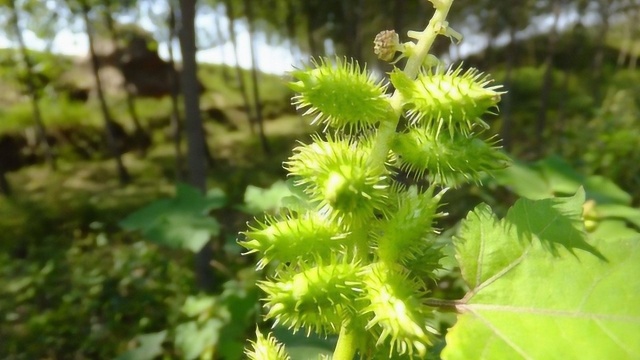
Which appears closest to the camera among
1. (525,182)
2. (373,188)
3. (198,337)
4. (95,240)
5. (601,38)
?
(373,188)

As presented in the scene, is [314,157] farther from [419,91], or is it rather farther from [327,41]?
[327,41]

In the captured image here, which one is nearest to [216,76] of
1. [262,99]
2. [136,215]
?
[262,99]

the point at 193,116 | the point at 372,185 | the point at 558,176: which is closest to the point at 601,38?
the point at 193,116

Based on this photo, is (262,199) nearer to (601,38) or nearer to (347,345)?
(347,345)

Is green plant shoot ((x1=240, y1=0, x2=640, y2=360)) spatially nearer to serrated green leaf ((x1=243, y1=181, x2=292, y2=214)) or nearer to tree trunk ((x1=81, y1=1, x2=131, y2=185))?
serrated green leaf ((x1=243, y1=181, x2=292, y2=214))

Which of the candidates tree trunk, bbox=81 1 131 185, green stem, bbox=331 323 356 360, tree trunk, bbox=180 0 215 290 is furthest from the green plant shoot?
tree trunk, bbox=81 1 131 185

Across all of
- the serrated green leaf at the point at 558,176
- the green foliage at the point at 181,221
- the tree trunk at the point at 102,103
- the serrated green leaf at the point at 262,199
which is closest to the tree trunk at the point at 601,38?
the tree trunk at the point at 102,103

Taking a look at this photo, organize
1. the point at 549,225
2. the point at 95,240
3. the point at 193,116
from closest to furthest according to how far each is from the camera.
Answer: the point at 549,225 → the point at 193,116 → the point at 95,240

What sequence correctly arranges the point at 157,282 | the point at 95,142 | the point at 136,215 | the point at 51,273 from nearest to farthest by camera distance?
1. the point at 136,215
2. the point at 157,282
3. the point at 51,273
4. the point at 95,142
